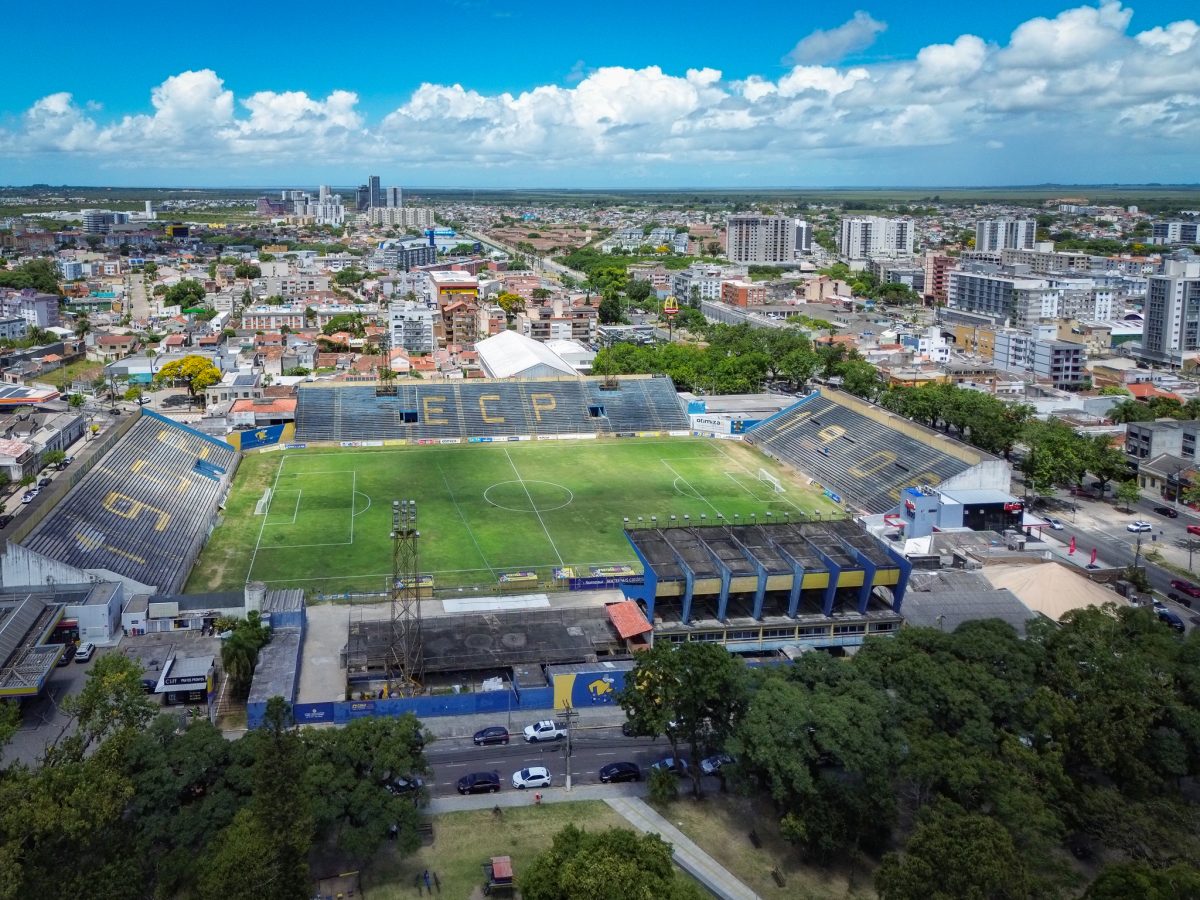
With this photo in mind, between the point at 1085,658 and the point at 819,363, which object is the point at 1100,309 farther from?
the point at 1085,658

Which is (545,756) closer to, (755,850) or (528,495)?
(755,850)

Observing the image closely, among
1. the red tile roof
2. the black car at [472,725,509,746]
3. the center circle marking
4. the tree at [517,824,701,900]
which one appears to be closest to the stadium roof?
the center circle marking

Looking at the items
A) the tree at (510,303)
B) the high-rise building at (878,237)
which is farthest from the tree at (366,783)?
the high-rise building at (878,237)

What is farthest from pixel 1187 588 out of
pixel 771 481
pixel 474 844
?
pixel 474 844

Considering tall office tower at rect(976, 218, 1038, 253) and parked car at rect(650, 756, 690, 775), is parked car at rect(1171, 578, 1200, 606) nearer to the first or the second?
parked car at rect(650, 756, 690, 775)

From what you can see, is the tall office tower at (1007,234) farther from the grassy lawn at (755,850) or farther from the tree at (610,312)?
the grassy lawn at (755,850)

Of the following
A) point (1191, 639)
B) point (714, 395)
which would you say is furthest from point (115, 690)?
point (714, 395)
